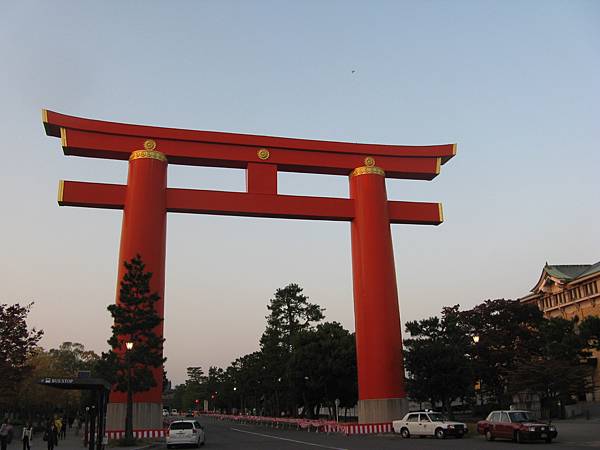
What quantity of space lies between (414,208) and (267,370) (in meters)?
36.1

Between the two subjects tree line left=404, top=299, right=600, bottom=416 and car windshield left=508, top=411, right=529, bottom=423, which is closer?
car windshield left=508, top=411, right=529, bottom=423

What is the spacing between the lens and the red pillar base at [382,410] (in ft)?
119

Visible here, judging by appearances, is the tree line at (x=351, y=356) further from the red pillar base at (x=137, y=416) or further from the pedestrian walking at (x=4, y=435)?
the pedestrian walking at (x=4, y=435)

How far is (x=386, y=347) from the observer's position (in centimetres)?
3734

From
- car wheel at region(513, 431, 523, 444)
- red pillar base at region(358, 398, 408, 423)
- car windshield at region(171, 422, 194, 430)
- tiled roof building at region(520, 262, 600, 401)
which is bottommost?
car wheel at region(513, 431, 523, 444)

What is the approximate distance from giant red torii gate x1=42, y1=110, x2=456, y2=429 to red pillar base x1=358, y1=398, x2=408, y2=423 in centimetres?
6

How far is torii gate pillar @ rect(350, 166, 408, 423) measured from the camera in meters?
36.8

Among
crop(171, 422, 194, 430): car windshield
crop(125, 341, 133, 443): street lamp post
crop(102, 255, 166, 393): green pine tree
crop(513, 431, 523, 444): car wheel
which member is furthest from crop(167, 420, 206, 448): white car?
crop(513, 431, 523, 444): car wheel

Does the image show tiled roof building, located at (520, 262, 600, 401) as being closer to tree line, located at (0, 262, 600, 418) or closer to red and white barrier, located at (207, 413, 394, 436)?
tree line, located at (0, 262, 600, 418)

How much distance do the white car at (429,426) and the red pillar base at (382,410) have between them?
3.89 meters

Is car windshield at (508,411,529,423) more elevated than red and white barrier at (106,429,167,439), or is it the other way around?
car windshield at (508,411,529,423)

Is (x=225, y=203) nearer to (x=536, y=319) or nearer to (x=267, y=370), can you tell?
(x=536, y=319)

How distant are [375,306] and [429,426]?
9.32 meters

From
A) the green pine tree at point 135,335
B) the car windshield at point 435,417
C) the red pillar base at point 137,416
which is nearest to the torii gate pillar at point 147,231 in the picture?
the red pillar base at point 137,416
